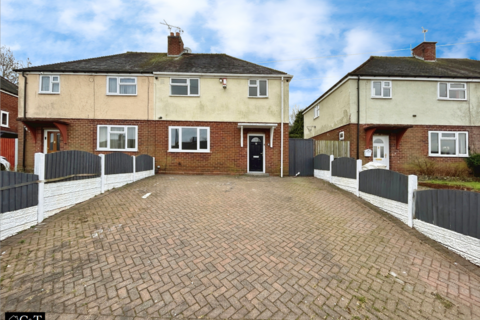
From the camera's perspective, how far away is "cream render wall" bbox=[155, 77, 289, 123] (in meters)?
11.3

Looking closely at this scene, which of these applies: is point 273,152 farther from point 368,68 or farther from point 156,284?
point 156,284

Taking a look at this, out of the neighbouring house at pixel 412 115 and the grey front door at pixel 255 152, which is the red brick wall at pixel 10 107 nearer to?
the grey front door at pixel 255 152

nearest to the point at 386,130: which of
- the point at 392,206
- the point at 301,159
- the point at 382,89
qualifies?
the point at 382,89

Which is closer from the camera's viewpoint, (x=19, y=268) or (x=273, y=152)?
(x=19, y=268)

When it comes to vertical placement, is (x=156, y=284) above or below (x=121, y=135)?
below

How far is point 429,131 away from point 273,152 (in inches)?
370

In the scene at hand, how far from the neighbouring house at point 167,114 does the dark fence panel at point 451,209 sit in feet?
23.5

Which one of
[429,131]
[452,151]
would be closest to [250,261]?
[429,131]

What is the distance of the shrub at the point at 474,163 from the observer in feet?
36.7

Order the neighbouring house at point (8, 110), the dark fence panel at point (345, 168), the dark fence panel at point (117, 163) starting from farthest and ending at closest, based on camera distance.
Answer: the neighbouring house at point (8, 110)
the dark fence panel at point (345, 168)
the dark fence panel at point (117, 163)

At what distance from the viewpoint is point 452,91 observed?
12109mm

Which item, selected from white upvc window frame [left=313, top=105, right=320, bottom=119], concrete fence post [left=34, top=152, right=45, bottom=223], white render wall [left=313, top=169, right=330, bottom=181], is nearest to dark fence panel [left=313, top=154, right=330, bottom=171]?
white render wall [left=313, top=169, right=330, bottom=181]

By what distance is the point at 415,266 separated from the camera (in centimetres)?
311

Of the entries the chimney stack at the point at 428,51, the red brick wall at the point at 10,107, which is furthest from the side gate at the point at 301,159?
the red brick wall at the point at 10,107
